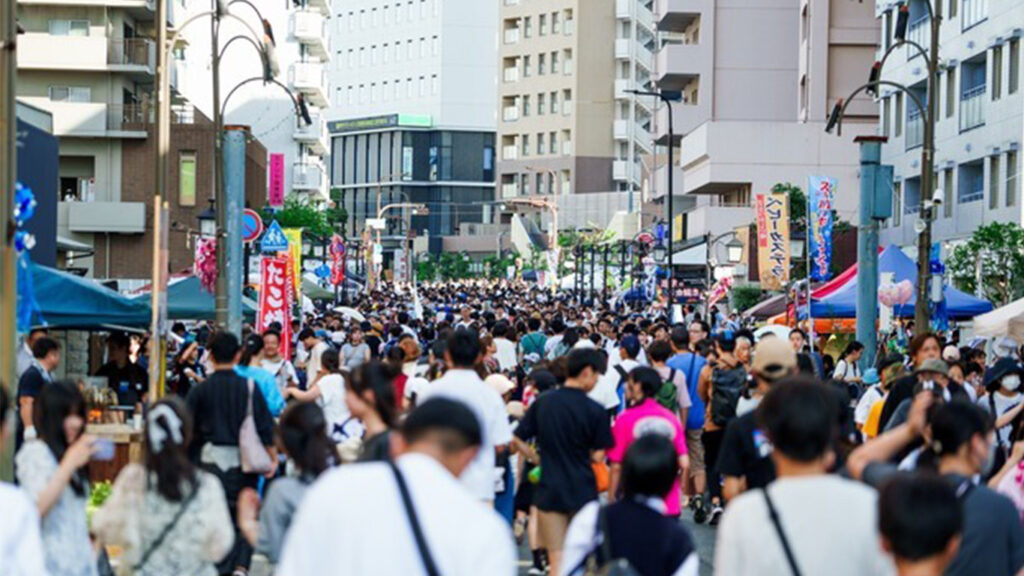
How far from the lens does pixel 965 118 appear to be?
4603 cm

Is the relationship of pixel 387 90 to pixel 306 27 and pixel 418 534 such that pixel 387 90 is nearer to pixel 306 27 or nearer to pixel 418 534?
pixel 306 27

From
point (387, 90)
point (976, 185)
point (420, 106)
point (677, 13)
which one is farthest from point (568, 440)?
point (387, 90)

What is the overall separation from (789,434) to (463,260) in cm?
14761

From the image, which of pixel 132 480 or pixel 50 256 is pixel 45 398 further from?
pixel 50 256

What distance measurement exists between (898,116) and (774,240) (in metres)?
19.0

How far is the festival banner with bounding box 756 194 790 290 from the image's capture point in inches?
1439

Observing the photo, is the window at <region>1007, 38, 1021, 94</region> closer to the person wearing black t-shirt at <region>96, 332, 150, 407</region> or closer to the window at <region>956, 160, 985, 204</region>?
the window at <region>956, 160, 985, 204</region>

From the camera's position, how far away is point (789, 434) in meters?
6.11

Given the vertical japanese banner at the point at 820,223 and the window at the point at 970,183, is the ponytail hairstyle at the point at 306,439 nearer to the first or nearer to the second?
the vertical japanese banner at the point at 820,223

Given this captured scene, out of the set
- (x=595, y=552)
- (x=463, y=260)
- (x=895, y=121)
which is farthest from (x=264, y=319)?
(x=463, y=260)

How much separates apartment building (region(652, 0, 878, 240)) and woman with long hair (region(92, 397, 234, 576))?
5836 cm

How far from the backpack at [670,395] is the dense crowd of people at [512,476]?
0.28 ft

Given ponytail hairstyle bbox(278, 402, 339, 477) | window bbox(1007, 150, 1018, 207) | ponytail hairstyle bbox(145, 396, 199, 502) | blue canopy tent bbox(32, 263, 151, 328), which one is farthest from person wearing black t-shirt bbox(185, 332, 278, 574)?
window bbox(1007, 150, 1018, 207)

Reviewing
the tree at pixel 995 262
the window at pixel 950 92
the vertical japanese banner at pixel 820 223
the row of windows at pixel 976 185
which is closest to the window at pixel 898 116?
the row of windows at pixel 976 185
